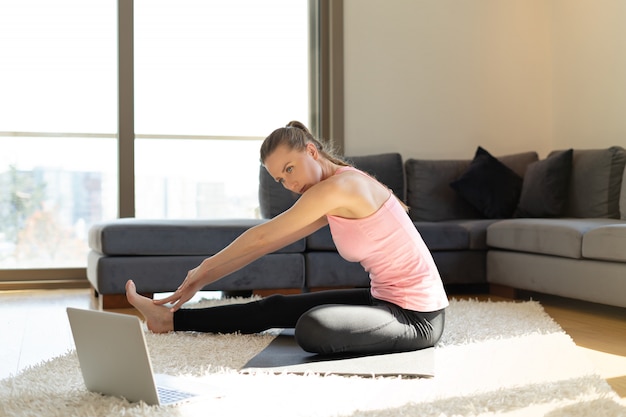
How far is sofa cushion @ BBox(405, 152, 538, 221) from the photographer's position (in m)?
5.72

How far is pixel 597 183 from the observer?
512cm

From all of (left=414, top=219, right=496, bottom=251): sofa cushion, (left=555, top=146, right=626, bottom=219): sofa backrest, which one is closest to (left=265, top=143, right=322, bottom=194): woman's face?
(left=414, top=219, right=496, bottom=251): sofa cushion

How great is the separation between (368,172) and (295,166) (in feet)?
9.58

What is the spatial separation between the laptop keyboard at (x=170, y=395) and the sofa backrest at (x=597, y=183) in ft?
11.9

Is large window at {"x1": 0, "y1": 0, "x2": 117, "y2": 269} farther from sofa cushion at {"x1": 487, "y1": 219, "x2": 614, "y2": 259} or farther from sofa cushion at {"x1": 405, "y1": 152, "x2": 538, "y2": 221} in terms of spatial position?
sofa cushion at {"x1": 487, "y1": 219, "x2": 614, "y2": 259}

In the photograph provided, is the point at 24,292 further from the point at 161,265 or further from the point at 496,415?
the point at 496,415

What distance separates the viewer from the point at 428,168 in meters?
5.83

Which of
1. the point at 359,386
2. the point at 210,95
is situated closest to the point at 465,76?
the point at 210,95

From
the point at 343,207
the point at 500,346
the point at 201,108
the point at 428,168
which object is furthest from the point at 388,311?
the point at 201,108

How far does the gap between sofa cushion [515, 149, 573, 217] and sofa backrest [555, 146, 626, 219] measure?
0.21ft

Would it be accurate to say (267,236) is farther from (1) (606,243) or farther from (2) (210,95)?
(2) (210,95)

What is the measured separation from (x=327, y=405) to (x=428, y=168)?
3.89 meters

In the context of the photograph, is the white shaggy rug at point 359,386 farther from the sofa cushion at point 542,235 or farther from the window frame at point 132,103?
the window frame at point 132,103

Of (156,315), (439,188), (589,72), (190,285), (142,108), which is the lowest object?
(156,315)
